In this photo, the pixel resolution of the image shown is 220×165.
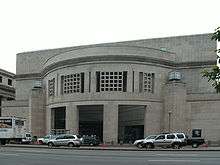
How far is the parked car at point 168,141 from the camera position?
44.9m

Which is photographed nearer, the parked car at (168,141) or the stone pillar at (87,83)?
the parked car at (168,141)

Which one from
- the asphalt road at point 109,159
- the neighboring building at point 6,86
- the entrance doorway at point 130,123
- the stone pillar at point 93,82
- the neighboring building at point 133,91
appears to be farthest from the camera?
the neighboring building at point 6,86

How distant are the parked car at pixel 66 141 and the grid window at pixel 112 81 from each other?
1618 cm

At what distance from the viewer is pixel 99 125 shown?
76.9m

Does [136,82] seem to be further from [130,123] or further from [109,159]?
[109,159]

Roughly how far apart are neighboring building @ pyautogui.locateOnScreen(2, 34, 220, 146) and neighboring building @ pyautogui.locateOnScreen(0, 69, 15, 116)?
115 ft

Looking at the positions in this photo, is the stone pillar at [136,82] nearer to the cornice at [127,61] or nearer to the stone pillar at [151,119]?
the cornice at [127,61]

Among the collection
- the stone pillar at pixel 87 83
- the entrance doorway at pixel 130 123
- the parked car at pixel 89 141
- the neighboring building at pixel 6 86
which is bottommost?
the parked car at pixel 89 141

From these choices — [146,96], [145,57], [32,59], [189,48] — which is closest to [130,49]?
[145,57]

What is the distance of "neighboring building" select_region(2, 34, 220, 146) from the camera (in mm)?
65500

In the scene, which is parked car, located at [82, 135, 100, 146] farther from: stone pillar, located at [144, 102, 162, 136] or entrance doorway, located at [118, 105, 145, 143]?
entrance doorway, located at [118, 105, 145, 143]

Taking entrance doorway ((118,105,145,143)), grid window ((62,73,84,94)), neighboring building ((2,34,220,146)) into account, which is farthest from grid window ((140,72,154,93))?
grid window ((62,73,84,94))

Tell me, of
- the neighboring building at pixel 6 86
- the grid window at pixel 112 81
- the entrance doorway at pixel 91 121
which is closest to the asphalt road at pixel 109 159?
the grid window at pixel 112 81

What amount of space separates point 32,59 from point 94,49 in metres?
29.0
